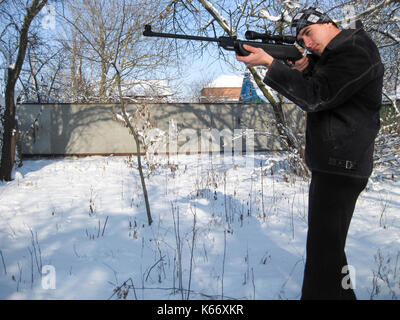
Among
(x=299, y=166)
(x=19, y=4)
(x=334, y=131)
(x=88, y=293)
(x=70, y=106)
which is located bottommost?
(x=88, y=293)

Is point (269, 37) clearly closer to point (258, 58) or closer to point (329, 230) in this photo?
point (258, 58)

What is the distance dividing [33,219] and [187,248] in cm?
232

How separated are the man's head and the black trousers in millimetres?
698

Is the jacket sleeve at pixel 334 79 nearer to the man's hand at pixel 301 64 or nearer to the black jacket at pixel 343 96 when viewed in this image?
the black jacket at pixel 343 96

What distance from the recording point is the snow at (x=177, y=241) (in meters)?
2.16

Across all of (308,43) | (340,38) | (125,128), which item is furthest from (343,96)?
(125,128)

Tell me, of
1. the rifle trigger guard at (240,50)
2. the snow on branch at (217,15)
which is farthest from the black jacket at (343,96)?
the snow on branch at (217,15)

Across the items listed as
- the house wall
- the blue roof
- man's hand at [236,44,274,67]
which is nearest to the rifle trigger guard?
man's hand at [236,44,274,67]

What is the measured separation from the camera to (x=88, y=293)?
2.08m

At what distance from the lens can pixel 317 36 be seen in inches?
56.9

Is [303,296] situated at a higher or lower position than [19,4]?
lower

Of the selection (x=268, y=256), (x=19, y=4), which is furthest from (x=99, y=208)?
(x=19, y=4)

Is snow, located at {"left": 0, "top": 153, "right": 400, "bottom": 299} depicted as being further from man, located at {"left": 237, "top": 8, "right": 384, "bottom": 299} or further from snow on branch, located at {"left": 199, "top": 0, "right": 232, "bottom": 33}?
snow on branch, located at {"left": 199, "top": 0, "right": 232, "bottom": 33}
